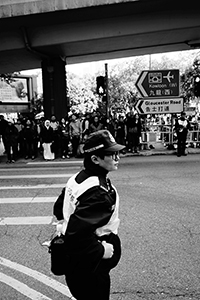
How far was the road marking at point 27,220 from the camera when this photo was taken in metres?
5.81

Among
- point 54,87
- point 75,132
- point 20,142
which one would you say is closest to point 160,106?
point 75,132

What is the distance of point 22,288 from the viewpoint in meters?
3.69

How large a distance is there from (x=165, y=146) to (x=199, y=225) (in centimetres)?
987

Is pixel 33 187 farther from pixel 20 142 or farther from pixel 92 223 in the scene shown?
pixel 92 223

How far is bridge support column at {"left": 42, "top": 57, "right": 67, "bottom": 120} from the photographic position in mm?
16234

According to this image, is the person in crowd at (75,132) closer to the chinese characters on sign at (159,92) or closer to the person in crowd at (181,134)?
the chinese characters on sign at (159,92)

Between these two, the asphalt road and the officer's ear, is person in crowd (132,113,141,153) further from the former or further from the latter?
the officer's ear

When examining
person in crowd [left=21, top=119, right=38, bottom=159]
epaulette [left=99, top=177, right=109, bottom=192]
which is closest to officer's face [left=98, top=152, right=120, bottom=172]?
epaulette [left=99, top=177, right=109, bottom=192]

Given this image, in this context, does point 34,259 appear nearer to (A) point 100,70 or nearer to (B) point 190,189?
(B) point 190,189

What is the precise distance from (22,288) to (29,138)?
10226 mm

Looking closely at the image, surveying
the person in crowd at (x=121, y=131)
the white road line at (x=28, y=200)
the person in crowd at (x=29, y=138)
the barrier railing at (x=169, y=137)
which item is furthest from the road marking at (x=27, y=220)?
the barrier railing at (x=169, y=137)

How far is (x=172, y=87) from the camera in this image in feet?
45.8

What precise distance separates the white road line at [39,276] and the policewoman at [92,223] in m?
1.39

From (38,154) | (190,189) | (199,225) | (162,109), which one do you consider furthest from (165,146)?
(199,225)
